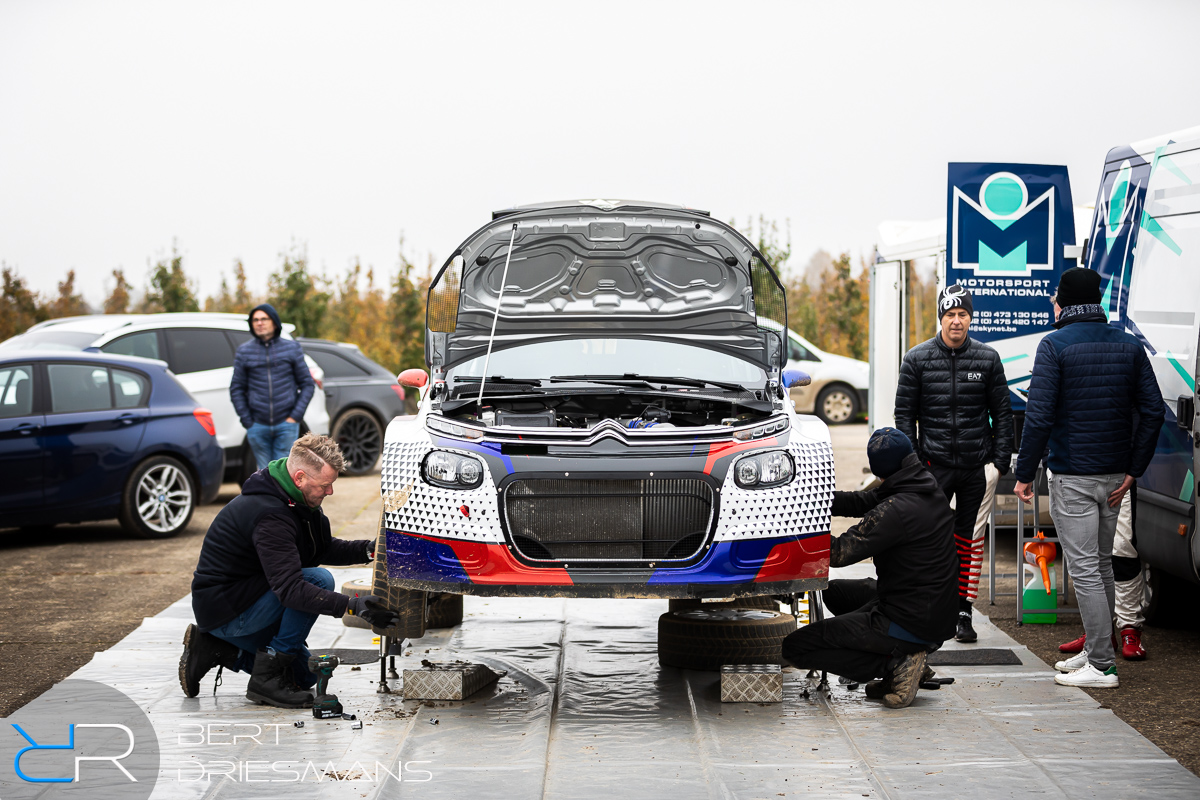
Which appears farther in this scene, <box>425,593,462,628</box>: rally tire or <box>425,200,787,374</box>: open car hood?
<box>425,593,462,628</box>: rally tire

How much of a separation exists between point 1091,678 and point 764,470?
2011mm

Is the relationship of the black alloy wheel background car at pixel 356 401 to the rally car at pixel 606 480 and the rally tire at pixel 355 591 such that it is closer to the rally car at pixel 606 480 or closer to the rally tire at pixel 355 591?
the rally tire at pixel 355 591

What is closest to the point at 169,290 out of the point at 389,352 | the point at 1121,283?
the point at 389,352

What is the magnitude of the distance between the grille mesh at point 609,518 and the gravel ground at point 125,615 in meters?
2.14

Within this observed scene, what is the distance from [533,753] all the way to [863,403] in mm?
17120

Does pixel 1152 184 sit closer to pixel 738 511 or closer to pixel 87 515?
pixel 738 511

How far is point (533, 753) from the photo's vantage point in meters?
4.83

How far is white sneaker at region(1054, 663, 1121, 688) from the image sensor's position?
228 inches

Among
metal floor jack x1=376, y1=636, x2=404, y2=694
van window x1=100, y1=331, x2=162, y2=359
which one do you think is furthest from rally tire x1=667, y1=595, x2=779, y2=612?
van window x1=100, y1=331, x2=162, y2=359

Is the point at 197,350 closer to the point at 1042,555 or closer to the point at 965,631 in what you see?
the point at 965,631

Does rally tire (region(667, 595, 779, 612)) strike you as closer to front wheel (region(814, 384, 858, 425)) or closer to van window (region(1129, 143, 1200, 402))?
van window (region(1129, 143, 1200, 402))

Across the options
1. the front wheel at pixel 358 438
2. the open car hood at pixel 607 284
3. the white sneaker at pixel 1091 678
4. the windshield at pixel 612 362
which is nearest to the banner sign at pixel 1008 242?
the open car hood at pixel 607 284

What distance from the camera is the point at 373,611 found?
5.38 metres

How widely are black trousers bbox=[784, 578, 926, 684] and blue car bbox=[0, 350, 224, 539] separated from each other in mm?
6586
